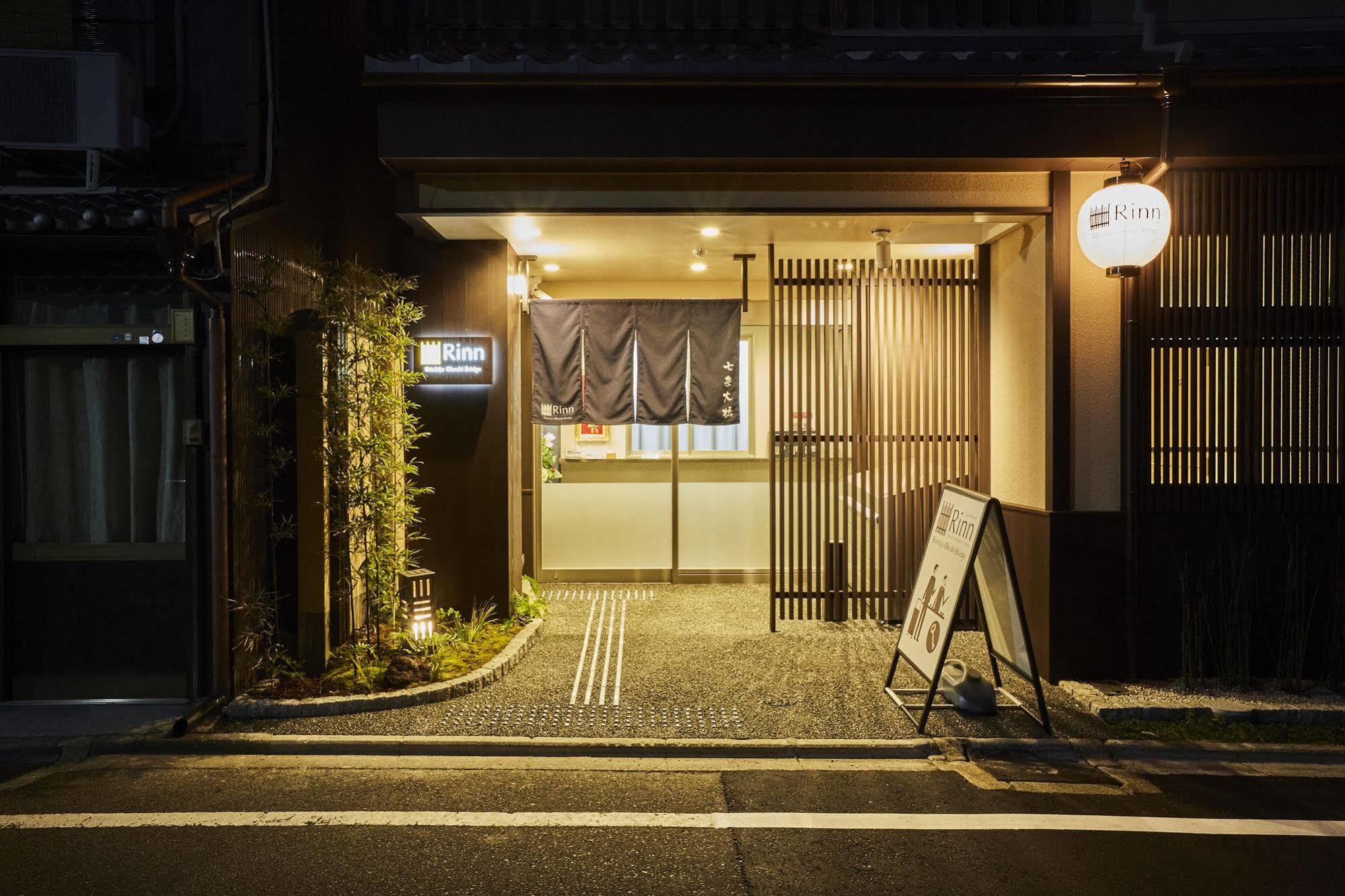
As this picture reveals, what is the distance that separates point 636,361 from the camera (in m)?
10.1

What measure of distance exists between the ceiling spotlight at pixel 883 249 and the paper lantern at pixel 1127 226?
208 centimetres

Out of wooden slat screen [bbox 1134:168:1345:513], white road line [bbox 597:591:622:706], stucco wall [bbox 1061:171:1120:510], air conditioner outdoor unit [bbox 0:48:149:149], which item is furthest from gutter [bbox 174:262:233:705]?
wooden slat screen [bbox 1134:168:1345:513]

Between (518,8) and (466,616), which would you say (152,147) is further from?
(466,616)

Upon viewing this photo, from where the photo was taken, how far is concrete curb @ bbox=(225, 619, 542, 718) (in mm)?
A: 6887

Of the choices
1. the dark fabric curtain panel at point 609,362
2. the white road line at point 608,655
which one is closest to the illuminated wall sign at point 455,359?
the dark fabric curtain panel at point 609,362

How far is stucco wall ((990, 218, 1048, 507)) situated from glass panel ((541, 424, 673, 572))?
459cm

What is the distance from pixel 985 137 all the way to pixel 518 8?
16.2 feet

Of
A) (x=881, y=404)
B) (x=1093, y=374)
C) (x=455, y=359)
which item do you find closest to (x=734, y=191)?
(x=881, y=404)

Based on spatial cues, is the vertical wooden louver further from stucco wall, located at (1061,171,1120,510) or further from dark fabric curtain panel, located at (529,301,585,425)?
dark fabric curtain panel, located at (529,301,585,425)

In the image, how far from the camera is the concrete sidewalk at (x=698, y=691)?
6629 millimetres

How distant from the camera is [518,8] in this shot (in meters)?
8.98

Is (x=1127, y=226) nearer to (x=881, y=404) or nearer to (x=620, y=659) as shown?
(x=881, y=404)

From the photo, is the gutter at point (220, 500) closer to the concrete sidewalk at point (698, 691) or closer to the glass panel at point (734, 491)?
the concrete sidewalk at point (698, 691)

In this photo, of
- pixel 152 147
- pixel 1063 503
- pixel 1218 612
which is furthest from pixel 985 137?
pixel 152 147
